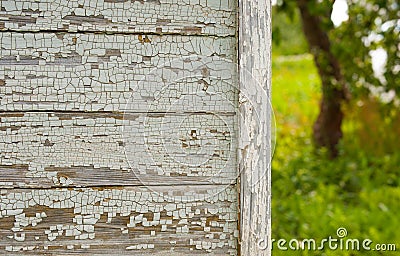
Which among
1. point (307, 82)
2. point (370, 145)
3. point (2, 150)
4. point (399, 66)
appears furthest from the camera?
point (307, 82)

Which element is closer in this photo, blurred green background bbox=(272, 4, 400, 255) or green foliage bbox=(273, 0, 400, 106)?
blurred green background bbox=(272, 4, 400, 255)

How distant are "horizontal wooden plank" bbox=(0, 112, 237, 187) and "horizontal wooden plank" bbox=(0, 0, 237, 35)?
0.79 ft

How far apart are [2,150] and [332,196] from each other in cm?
369

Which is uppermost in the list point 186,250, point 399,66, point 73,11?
point 399,66

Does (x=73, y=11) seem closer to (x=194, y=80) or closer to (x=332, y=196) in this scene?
(x=194, y=80)

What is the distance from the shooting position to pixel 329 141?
6.36 meters

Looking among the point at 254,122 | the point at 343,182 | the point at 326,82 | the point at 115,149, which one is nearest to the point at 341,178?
the point at 343,182

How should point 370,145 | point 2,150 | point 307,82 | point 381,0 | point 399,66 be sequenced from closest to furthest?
point 2,150
point 381,0
point 399,66
point 370,145
point 307,82

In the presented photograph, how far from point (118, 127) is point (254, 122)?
386 mm

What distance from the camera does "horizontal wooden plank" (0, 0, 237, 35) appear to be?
185 centimetres

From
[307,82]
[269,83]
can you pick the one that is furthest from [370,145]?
[269,83]

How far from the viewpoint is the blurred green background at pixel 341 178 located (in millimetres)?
4337

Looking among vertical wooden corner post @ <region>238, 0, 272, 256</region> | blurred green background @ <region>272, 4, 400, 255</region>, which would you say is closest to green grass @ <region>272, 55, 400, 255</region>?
blurred green background @ <region>272, 4, 400, 255</region>

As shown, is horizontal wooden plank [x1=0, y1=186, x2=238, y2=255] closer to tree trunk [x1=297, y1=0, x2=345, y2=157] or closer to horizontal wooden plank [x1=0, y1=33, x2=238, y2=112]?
horizontal wooden plank [x1=0, y1=33, x2=238, y2=112]
